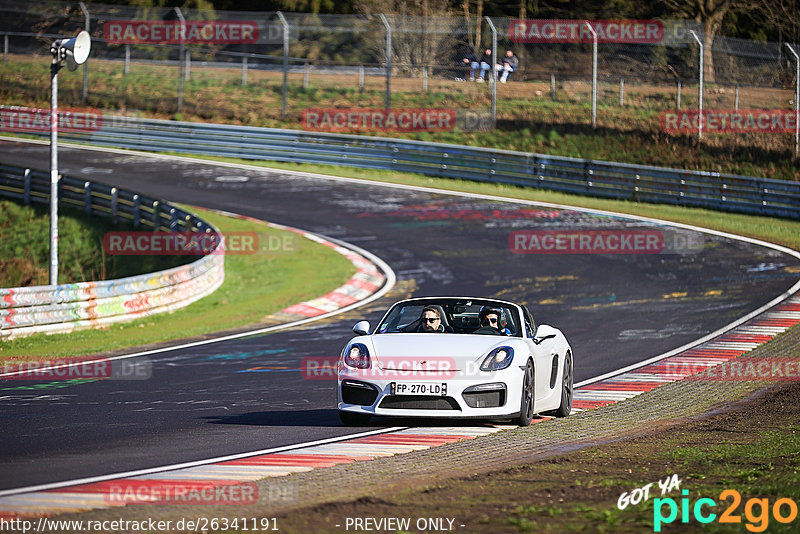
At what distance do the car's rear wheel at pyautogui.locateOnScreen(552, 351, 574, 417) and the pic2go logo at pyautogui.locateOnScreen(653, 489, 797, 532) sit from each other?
14.7 feet

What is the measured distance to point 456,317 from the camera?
10781 millimetres

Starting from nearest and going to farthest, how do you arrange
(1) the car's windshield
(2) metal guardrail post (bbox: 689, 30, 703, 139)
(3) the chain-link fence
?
(1) the car's windshield < (2) metal guardrail post (bbox: 689, 30, 703, 139) < (3) the chain-link fence

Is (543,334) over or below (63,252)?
over

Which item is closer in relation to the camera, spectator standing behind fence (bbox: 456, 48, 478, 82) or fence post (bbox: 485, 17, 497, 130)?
fence post (bbox: 485, 17, 497, 130)

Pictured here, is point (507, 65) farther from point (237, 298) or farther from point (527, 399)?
point (527, 399)

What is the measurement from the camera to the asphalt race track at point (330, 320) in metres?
9.35

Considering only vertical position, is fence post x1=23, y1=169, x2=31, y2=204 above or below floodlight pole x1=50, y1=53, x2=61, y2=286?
below

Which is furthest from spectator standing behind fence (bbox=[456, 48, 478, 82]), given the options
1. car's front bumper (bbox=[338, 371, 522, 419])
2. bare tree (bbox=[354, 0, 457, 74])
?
car's front bumper (bbox=[338, 371, 522, 419])

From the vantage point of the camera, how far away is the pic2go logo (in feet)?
19.0

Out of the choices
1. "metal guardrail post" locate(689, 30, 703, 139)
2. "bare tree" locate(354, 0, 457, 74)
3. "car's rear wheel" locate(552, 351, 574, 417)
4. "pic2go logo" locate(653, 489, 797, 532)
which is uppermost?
"bare tree" locate(354, 0, 457, 74)

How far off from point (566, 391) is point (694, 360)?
4.71m

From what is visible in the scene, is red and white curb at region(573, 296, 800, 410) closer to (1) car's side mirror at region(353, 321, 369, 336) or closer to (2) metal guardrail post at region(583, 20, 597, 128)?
(1) car's side mirror at region(353, 321, 369, 336)

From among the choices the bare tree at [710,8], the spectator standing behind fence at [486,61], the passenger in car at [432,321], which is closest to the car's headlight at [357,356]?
the passenger in car at [432,321]

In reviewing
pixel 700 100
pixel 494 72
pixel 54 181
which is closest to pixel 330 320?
pixel 54 181
